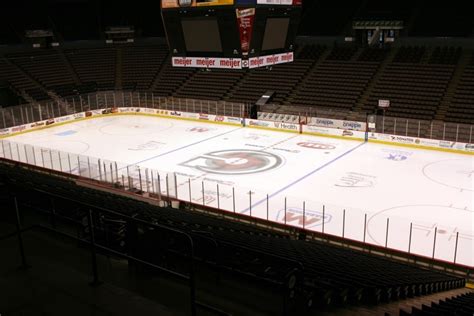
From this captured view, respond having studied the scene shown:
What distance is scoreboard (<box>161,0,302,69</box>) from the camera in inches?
650

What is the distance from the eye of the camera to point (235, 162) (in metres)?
23.4

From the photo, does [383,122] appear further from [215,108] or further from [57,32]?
[57,32]

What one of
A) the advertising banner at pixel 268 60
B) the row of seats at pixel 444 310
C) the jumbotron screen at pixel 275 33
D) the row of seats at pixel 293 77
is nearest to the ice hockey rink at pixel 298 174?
the advertising banner at pixel 268 60

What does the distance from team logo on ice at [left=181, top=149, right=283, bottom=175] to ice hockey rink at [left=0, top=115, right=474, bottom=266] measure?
49mm

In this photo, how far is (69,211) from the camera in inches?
392

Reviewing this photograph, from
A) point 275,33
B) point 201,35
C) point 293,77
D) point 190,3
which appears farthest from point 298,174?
point 293,77

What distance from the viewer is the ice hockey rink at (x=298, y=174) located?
14969mm

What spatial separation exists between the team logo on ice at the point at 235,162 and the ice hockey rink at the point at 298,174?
5 cm

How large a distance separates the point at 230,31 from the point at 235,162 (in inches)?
317

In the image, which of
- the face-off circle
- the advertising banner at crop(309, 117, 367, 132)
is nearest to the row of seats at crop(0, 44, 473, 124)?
the advertising banner at crop(309, 117, 367, 132)

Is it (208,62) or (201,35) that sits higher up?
(201,35)

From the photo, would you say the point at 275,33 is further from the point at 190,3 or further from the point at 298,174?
the point at 298,174

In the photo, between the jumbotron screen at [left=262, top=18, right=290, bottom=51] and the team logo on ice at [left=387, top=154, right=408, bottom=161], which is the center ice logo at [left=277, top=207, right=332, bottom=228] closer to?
the jumbotron screen at [left=262, top=18, right=290, bottom=51]

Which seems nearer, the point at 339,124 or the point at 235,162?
the point at 235,162
